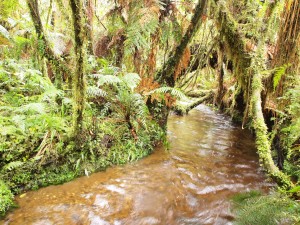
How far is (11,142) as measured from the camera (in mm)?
3352

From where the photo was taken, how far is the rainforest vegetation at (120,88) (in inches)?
127

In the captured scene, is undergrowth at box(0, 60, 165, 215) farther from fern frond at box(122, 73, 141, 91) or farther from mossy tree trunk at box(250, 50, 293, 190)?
mossy tree trunk at box(250, 50, 293, 190)

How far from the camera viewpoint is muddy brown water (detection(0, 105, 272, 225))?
2.94 meters

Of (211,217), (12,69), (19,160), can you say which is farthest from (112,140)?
(12,69)

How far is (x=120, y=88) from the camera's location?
186 inches

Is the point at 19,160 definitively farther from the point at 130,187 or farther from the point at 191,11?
the point at 191,11

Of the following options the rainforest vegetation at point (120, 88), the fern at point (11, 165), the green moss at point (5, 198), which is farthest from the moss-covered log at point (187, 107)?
the green moss at point (5, 198)

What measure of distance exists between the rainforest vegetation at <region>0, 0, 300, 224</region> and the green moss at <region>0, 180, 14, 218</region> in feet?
0.04

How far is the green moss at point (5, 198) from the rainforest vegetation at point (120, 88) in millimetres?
12

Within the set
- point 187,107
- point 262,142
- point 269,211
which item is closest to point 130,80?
point 262,142

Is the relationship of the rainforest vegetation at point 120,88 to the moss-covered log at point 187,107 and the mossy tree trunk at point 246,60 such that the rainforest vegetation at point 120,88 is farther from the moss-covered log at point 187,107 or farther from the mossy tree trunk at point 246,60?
the moss-covered log at point 187,107

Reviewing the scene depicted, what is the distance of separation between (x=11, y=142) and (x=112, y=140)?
170 cm

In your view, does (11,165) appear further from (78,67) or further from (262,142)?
(262,142)

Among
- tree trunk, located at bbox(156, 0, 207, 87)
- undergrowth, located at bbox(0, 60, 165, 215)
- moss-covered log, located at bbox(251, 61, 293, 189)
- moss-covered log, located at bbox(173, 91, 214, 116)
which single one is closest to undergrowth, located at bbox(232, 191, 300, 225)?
moss-covered log, located at bbox(251, 61, 293, 189)
